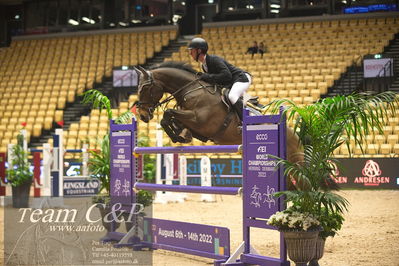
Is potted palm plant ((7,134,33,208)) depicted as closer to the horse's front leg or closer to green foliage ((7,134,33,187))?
green foliage ((7,134,33,187))

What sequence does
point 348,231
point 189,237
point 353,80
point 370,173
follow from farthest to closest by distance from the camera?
point 353,80 < point 370,173 < point 348,231 < point 189,237

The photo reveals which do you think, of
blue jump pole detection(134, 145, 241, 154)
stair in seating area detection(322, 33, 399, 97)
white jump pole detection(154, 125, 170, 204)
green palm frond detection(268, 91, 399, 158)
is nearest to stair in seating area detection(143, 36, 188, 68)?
stair in seating area detection(322, 33, 399, 97)

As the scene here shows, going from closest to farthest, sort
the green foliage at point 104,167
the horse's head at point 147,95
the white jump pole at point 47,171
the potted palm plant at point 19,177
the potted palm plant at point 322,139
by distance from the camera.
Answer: the potted palm plant at point 322,139, the horse's head at point 147,95, the green foliage at point 104,167, the white jump pole at point 47,171, the potted palm plant at point 19,177

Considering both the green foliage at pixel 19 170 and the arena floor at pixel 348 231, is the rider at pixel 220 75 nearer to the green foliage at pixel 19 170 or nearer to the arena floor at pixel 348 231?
the arena floor at pixel 348 231

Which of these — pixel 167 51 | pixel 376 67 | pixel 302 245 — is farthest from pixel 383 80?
pixel 302 245

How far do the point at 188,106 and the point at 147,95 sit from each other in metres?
0.44

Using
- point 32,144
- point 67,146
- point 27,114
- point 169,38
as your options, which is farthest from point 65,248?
point 169,38

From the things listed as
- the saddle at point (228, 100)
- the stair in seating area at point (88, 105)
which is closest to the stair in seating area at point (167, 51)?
the stair in seating area at point (88, 105)

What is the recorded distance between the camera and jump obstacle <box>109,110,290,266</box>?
14.0ft

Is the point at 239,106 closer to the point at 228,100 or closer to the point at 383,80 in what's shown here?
the point at 228,100

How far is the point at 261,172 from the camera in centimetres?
437

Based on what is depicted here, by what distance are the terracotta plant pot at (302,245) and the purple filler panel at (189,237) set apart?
2.82ft

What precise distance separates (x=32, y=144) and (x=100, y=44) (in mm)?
5322

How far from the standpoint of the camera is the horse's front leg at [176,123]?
5.48 metres
